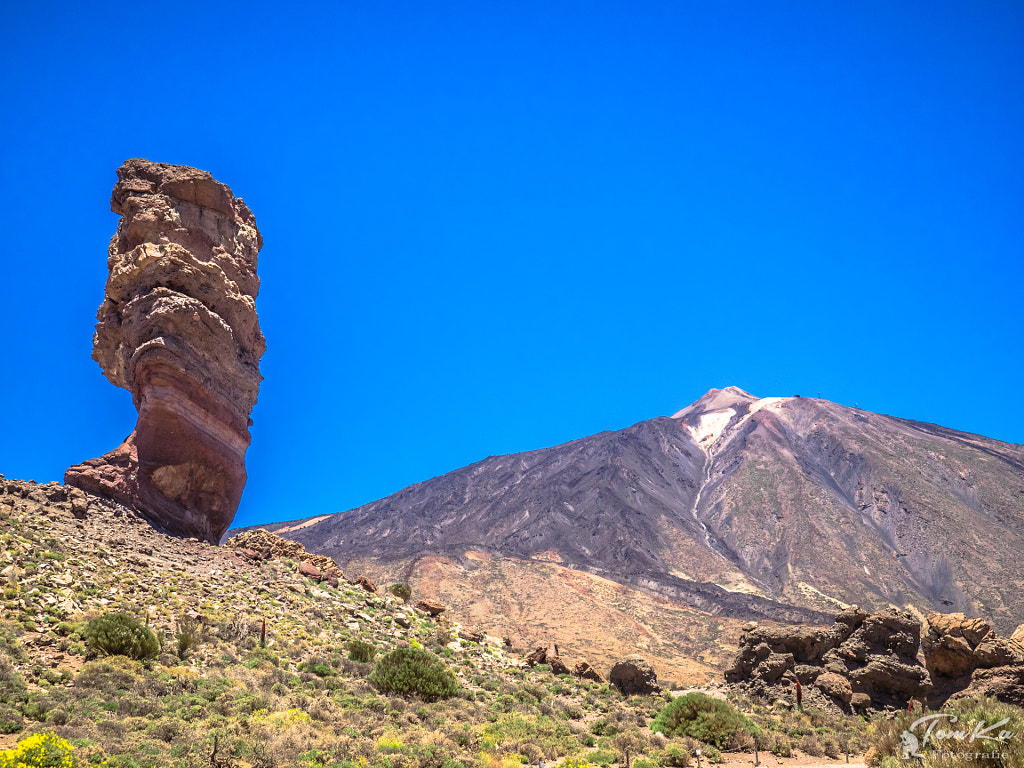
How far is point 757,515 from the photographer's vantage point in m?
94.3

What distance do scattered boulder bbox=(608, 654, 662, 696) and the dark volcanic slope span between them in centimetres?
4100

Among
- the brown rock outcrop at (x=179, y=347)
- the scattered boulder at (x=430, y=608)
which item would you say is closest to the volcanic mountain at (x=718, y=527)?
the scattered boulder at (x=430, y=608)

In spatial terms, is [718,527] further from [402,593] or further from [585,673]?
[585,673]

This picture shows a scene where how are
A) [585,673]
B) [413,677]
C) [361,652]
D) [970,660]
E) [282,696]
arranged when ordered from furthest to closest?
[585,673], [361,652], [413,677], [970,660], [282,696]

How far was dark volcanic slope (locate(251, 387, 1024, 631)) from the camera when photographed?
72.4 m

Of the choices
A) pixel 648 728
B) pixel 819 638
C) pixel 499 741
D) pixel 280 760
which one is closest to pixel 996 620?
pixel 819 638

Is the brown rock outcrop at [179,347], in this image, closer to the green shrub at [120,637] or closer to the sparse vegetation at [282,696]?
the sparse vegetation at [282,696]

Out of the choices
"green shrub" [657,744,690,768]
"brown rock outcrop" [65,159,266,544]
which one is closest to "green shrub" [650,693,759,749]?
"green shrub" [657,744,690,768]

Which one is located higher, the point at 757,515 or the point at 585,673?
the point at 757,515

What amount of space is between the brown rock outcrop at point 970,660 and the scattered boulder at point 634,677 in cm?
829

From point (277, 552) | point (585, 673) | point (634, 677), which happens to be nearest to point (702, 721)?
point (634, 677)

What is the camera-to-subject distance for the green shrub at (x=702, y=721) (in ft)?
48.9

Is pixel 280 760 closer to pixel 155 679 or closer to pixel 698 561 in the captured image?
pixel 155 679

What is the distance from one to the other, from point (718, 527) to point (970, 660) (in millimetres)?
84219
